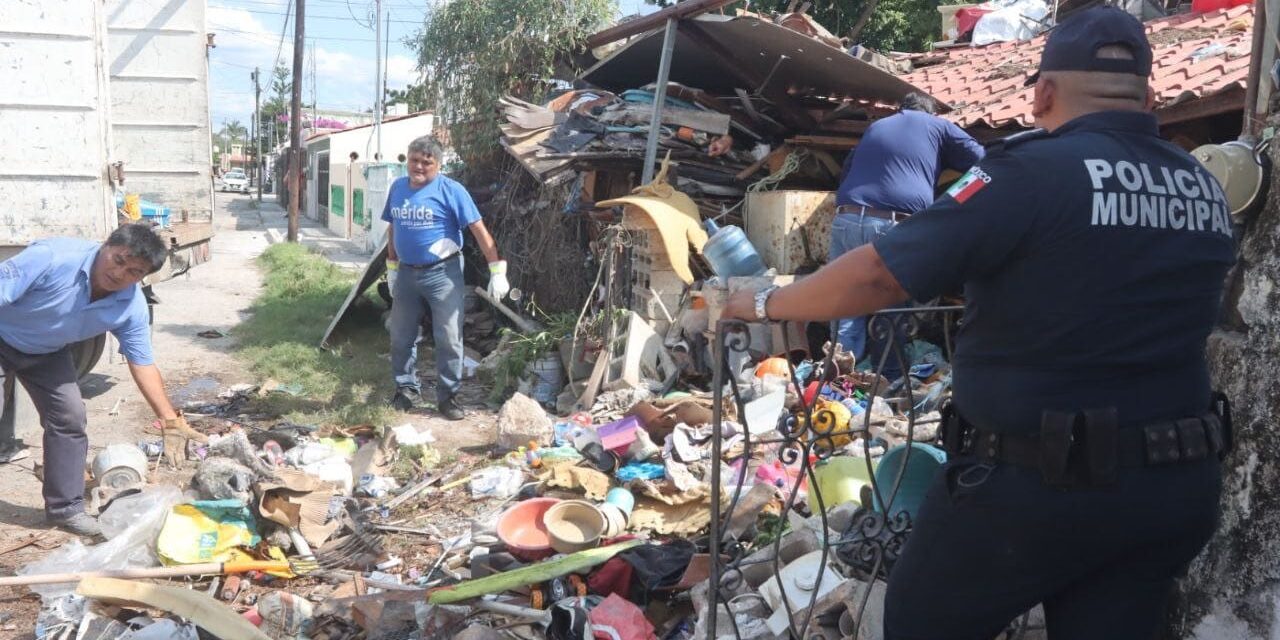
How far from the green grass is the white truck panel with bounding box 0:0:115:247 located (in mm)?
1830

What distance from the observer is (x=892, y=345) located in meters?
2.72

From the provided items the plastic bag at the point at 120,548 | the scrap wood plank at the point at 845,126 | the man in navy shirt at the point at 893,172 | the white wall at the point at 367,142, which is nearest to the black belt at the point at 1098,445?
the plastic bag at the point at 120,548

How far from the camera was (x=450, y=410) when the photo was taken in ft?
22.3

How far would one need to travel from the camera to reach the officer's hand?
2145mm

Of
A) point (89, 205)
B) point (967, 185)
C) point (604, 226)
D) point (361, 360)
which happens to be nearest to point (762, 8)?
point (604, 226)

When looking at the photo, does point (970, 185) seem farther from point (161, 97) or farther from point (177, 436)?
point (161, 97)

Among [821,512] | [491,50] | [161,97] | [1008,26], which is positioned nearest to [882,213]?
[821,512]

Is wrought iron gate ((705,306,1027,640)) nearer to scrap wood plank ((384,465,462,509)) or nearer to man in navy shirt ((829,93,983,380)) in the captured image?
scrap wood plank ((384,465,462,509))

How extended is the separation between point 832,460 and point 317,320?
24.6 ft

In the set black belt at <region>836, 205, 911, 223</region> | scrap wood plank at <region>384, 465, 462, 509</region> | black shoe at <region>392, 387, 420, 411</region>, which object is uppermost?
black belt at <region>836, 205, 911, 223</region>

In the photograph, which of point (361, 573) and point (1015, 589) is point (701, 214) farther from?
point (1015, 589)

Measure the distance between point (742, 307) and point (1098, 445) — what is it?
30.9 inches

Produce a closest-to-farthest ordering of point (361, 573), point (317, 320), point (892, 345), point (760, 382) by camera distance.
A: point (892, 345)
point (361, 573)
point (760, 382)
point (317, 320)

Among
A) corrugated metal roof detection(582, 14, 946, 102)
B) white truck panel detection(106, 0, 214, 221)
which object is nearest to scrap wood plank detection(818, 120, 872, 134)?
corrugated metal roof detection(582, 14, 946, 102)
